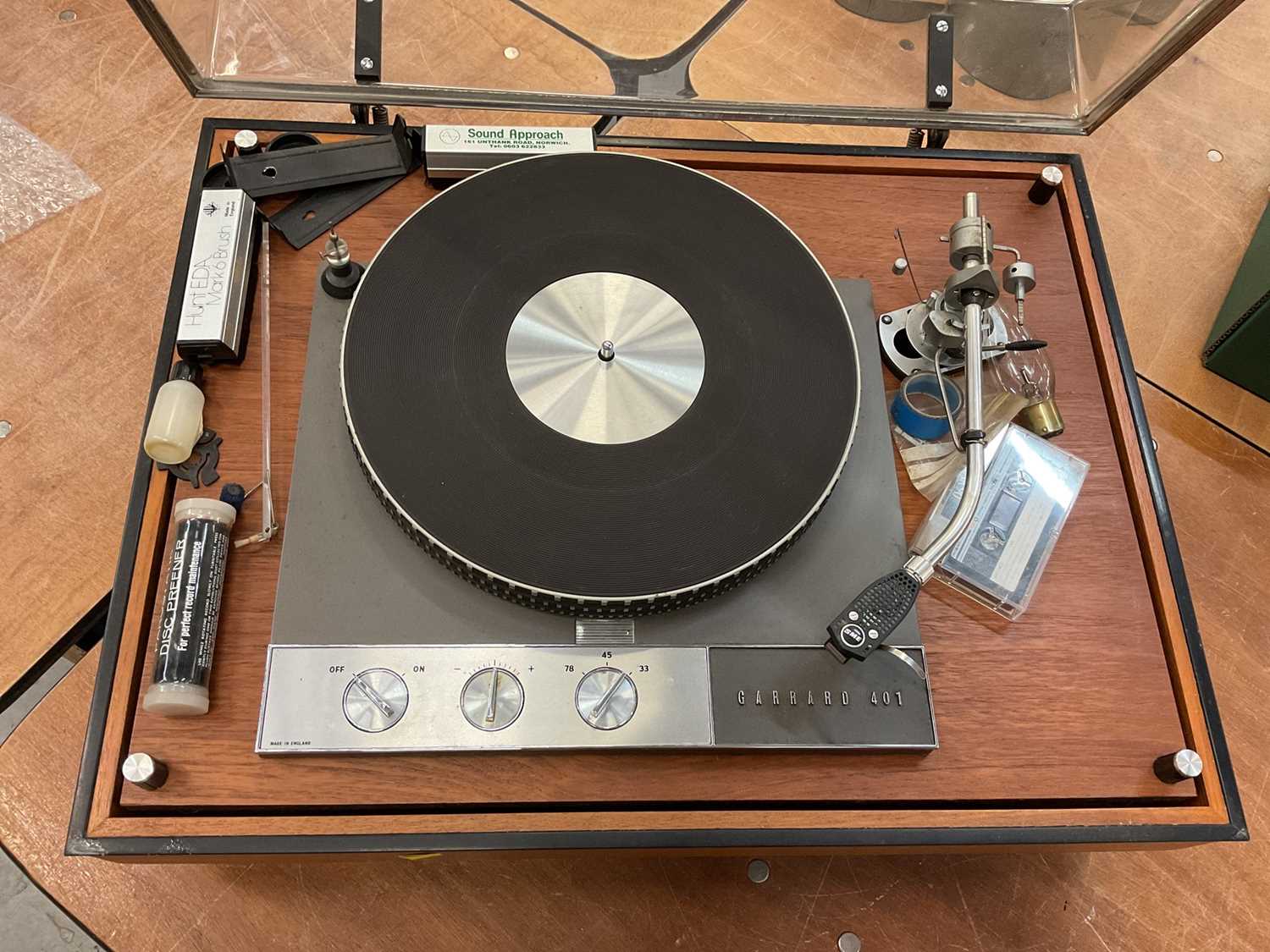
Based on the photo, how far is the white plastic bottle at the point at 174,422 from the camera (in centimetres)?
85

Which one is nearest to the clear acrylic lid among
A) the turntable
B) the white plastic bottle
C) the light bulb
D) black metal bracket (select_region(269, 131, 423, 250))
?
black metal bracket (select_region(269, 131, 423, 250))

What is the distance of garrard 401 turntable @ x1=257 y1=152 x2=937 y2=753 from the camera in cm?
78

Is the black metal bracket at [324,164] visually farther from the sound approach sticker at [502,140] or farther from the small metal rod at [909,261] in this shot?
the small metal rod at [909,261]

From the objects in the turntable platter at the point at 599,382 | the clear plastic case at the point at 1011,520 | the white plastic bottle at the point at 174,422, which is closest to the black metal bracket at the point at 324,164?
the turntable platter at the point at 599,382

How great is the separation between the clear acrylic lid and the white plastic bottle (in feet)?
1.44

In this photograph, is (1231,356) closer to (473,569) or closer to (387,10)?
(473,569)

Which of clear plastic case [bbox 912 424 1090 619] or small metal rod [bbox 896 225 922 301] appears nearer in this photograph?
clear plastic case [bbox 912 424 1090 619]

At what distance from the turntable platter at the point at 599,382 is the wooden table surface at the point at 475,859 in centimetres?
38

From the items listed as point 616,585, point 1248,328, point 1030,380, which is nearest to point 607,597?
point 616,585

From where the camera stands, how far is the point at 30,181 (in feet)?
3.86

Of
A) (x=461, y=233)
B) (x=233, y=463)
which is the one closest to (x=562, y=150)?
(x=461, y=233)

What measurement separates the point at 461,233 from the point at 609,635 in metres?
0.46

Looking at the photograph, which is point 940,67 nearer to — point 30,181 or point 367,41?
point 367,41

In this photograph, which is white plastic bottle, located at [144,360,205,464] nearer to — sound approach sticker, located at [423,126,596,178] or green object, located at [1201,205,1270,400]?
sound approach sticker, located at [423,126,596,178]
